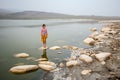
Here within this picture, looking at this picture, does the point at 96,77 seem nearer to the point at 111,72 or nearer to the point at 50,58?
the point at 111,72

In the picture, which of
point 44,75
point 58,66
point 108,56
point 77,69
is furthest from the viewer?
point 108,56

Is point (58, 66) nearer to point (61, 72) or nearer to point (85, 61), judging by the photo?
point (61, 72)

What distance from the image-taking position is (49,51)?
12.6 meters

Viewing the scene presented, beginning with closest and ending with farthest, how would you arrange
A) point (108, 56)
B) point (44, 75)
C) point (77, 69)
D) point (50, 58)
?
point (44, 75), point (77, 69), point (108, 56), point (50, 58)

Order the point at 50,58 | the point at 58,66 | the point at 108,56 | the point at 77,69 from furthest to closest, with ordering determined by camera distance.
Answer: the point at 50,58
the point at 108,56
the point at 58,66
the point at 77,69

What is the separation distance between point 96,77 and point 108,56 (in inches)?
112

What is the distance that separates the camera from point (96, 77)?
7562 millimetres

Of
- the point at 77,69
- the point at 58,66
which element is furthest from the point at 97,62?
the point at 58,66

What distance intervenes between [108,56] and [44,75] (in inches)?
159

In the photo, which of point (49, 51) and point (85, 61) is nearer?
point (85, 61)

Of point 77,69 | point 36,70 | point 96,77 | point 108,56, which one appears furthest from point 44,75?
point 108,56

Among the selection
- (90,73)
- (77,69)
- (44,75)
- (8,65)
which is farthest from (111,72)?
(8,65)

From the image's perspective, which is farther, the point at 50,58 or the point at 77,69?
the point at 50,58

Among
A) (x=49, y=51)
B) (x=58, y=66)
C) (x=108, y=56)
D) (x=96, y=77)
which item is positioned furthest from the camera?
(x=49, y=51)
